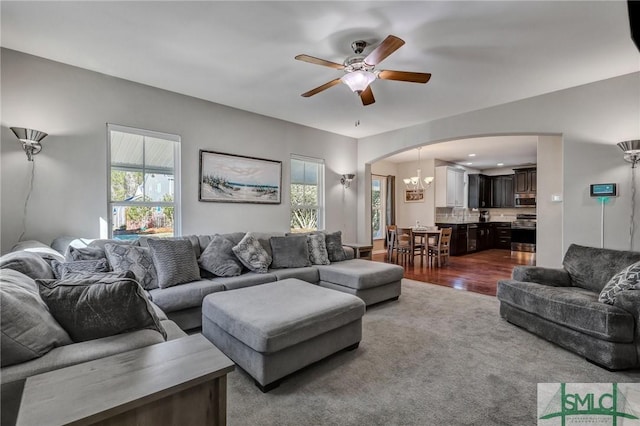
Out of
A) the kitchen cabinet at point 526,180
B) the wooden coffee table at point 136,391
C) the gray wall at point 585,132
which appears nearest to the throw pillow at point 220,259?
the wooden coffee table at point 136,391

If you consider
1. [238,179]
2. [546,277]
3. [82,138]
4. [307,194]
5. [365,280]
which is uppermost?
[82,138]

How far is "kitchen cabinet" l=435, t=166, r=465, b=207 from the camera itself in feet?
27.1

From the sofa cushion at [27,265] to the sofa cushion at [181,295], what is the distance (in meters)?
0.87

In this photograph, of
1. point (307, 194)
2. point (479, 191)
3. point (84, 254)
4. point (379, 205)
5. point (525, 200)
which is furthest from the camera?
point (479, 191)

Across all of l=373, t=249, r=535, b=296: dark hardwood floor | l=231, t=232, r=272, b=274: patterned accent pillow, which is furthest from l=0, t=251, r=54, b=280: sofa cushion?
l=373, t=249, r=535, b=296: dark hardwood floor

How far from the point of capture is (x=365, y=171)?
6.23m

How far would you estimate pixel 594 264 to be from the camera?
298 cm

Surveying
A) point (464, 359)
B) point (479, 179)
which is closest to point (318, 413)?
point (464, 359)

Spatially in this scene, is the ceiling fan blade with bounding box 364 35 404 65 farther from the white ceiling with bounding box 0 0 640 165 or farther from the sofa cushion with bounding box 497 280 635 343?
the sofa cushion with bounding box 497 280 635 343

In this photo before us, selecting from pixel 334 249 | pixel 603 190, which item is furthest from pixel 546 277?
pixel 334 249

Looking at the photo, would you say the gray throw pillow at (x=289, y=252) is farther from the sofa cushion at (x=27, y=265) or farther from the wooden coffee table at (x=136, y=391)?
the wooden coffee table at (x=136, y=391)

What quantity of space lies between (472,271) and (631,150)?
339 cm

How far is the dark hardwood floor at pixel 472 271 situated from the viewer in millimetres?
4801

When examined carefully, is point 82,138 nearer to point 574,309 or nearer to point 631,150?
point 574,309
